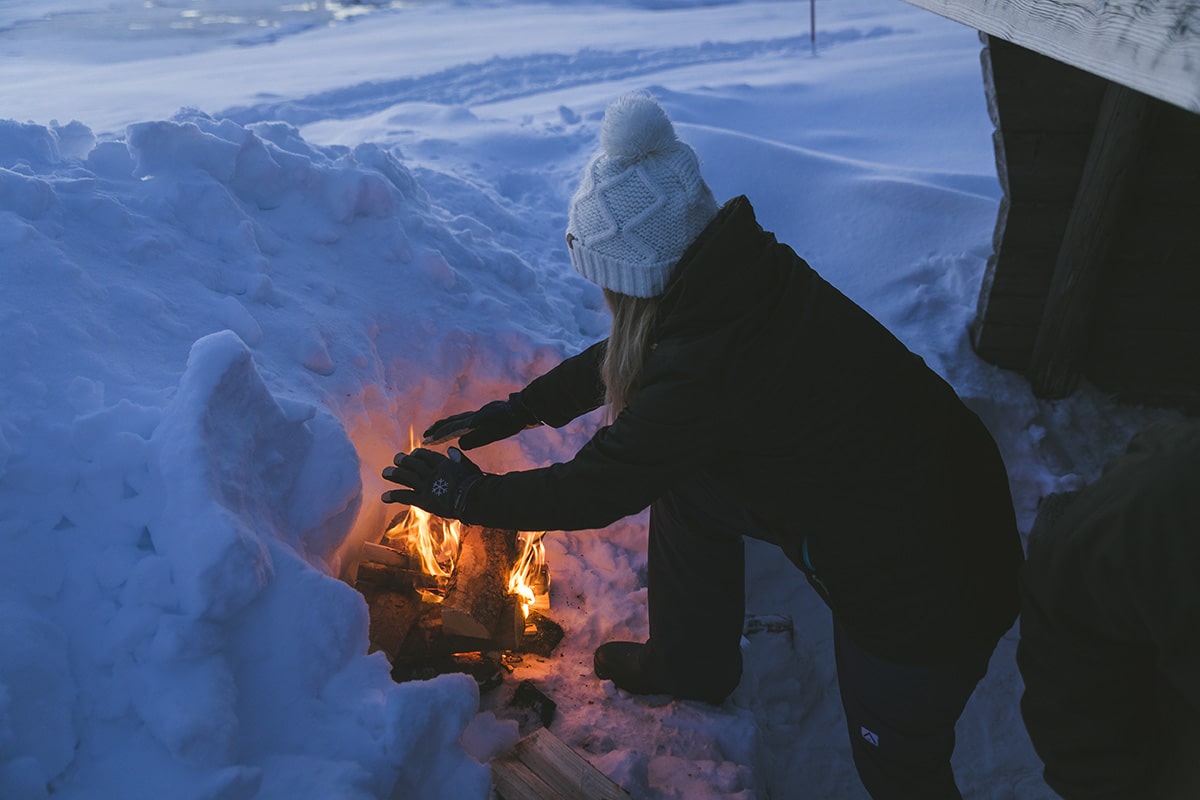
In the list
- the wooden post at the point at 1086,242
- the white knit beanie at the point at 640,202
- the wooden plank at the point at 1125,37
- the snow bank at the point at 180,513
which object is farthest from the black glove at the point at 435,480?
the wooden post at the point at 1086,242

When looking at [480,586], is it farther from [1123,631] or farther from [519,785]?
[1123,631]

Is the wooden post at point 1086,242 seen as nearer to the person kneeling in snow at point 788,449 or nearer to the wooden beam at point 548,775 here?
the person kneeling in snow at point 788,449

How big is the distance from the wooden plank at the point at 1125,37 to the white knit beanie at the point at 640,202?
797 millimetres

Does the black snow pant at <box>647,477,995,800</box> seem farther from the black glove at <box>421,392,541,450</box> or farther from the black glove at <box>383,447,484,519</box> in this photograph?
the black glove at <box>383,447,484,519</box>

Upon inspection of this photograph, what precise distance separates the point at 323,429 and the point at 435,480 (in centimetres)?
56

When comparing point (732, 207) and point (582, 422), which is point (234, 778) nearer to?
point (732, 207)

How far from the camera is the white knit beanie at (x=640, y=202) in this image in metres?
1.86

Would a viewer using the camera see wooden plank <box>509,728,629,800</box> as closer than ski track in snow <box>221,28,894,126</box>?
Yes

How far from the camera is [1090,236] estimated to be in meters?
3.86

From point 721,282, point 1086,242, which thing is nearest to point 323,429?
point 721,282

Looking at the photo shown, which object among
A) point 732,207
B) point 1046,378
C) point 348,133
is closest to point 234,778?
point 732,207

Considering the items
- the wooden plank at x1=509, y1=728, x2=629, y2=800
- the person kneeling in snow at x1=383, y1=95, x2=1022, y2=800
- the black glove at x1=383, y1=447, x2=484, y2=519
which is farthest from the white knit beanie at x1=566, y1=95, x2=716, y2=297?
the wooden plank at x1=509, y1=728, x2=629, y2=800

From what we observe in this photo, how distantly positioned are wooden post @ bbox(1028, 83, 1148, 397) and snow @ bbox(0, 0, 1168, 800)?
178 millimetres

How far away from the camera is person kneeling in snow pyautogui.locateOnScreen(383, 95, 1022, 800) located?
1.77m
